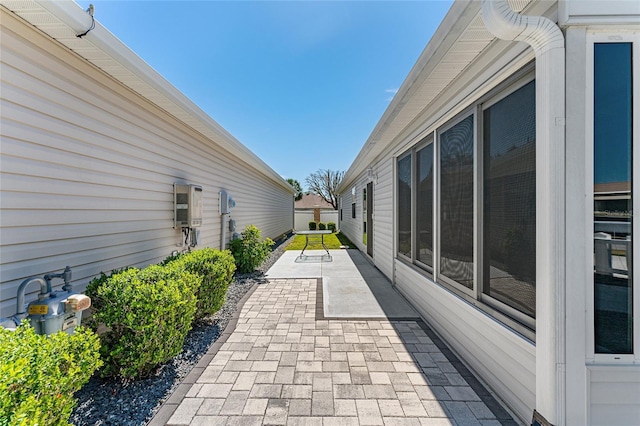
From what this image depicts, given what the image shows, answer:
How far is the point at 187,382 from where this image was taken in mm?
2361

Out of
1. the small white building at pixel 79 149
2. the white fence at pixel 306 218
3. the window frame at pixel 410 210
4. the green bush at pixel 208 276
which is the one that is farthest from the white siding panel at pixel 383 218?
the white fence at pixel 306 218

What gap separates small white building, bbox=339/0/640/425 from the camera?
150 cm

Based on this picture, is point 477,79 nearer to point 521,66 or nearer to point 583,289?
point 521,66

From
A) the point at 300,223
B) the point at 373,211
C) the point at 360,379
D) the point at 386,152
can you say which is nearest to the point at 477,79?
the point at 360,379

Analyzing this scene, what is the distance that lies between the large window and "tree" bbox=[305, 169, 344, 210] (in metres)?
30.4

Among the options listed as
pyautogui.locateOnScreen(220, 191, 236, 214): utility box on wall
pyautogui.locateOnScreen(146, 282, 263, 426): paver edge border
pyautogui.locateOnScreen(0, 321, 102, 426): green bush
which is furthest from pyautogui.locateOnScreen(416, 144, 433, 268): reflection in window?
pyautogui.locateOnScreen(220, 191, 236, 214): utility box on wall

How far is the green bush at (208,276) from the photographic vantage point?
3.29 meters

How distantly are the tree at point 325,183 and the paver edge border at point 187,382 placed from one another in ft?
100

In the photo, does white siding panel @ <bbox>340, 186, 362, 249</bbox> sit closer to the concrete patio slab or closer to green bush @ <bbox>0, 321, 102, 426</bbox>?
the concrete patio slab

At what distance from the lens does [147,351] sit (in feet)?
7.23

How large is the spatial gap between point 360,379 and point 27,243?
9.79ft

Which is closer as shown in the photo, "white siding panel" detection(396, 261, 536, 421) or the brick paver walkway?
"white siding panel" detection(396, 261, 536, 421)

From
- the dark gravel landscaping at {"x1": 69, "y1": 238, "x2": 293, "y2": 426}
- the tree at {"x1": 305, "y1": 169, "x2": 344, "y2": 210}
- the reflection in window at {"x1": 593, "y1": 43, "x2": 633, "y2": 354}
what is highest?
the tree at {"x1": 305, "y1": 169, "x2": 344, "y2": 210}

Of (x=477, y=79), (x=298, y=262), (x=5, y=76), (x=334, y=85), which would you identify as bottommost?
(x=298, y=262)
